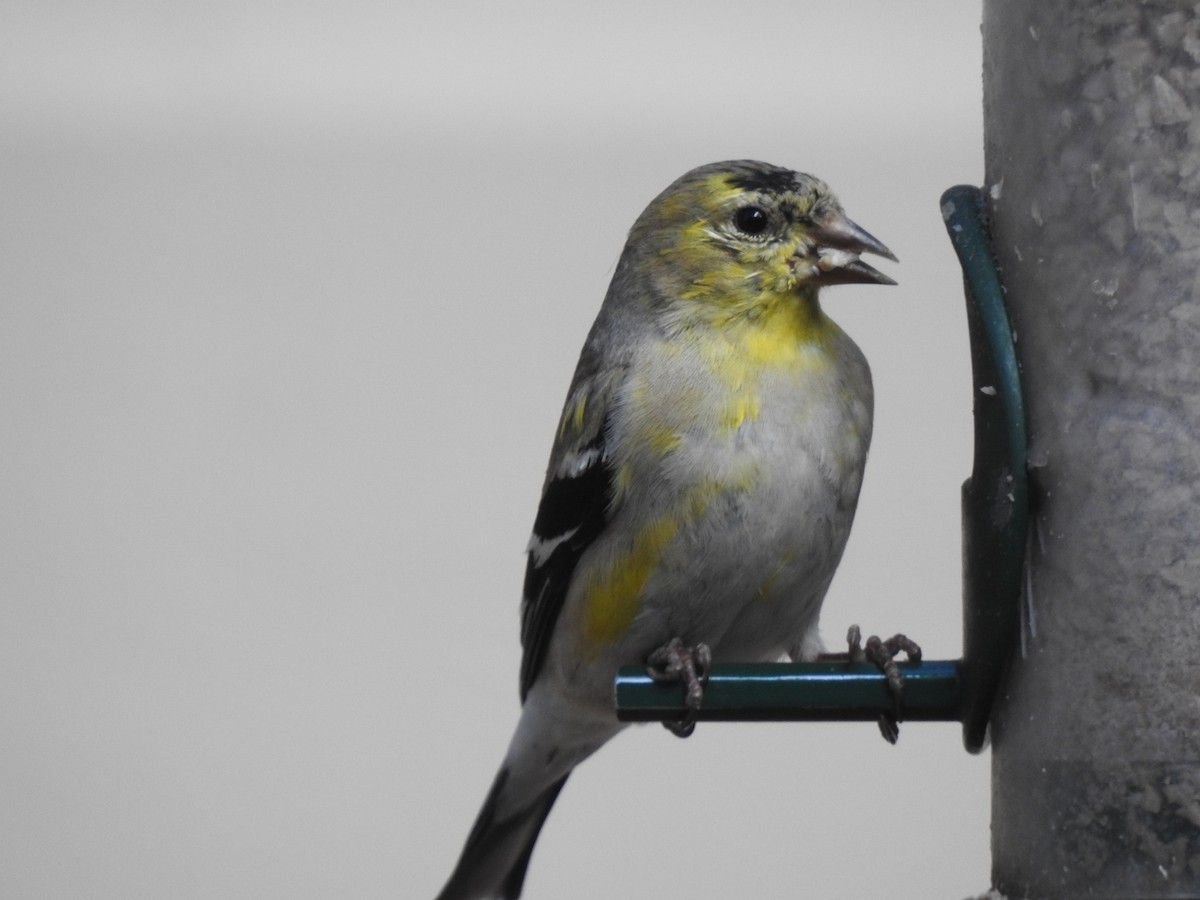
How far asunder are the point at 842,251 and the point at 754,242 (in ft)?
0.49

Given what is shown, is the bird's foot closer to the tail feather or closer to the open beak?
the open beak

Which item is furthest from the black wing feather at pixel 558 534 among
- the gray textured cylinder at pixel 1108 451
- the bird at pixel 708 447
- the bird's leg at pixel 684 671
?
the gray textured cylinder at pixel 1108 451

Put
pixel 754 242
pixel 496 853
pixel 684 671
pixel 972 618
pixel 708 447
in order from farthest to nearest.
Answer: pixel 496 853
pixel 754 242
pixel 708 447
pixel 684 671
pixel 972 618

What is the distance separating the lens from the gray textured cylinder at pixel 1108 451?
1718 mm

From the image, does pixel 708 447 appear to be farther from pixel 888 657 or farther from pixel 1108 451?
pixel 1108 451

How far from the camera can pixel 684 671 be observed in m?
2.14

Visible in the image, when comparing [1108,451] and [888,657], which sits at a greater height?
[1108,451]

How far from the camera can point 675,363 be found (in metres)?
2.42

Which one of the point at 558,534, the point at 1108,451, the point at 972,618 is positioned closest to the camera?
the point at 1108,451

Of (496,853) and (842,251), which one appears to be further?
(496,853)

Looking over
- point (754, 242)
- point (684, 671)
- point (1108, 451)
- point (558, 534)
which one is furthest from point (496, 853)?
point (1108, 451)

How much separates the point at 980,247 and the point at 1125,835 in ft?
2.46

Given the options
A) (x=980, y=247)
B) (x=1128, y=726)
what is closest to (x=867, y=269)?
(x=980, y=247)

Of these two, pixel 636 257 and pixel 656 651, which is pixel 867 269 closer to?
pixel 636 257
